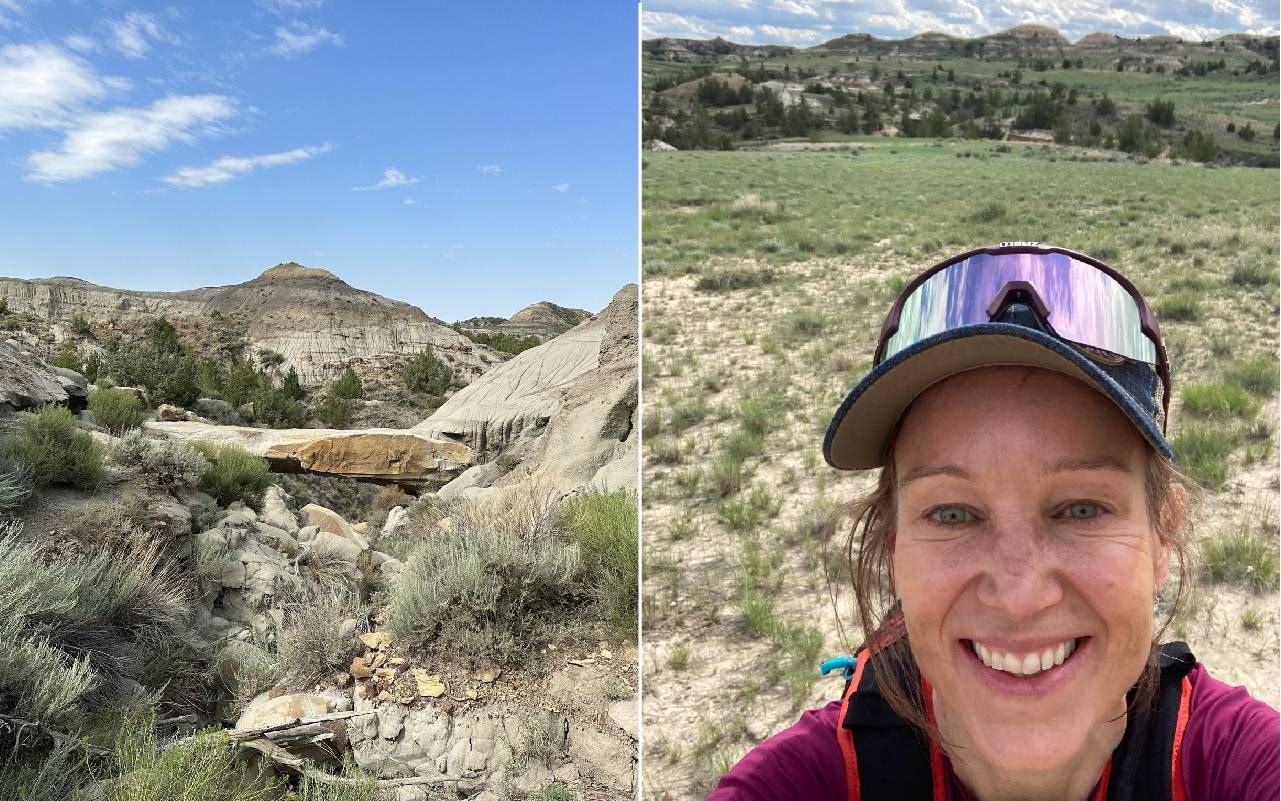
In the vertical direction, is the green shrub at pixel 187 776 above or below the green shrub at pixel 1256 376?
below

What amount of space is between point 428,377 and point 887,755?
30.4 m

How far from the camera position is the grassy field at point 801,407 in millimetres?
3053

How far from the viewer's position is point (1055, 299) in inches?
33.9

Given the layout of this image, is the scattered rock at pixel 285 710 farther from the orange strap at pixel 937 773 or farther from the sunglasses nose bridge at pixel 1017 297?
the sunglasses nose bridge at pixel 1017 297

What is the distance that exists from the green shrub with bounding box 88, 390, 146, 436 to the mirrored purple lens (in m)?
11.3

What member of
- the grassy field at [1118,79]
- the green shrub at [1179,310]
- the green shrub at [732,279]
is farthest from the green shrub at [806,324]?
the grassy field at [1118,79]

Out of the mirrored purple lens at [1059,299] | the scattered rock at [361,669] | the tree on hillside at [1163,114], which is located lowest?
the scattered rock at [361,669]

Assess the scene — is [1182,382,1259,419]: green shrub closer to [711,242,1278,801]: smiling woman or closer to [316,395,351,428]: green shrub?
[711,242,1278,801]: smiling woman

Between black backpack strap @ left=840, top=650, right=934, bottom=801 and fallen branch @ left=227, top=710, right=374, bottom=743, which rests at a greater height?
black backpack strap @ left=840, top=650, right=934, bottom=801

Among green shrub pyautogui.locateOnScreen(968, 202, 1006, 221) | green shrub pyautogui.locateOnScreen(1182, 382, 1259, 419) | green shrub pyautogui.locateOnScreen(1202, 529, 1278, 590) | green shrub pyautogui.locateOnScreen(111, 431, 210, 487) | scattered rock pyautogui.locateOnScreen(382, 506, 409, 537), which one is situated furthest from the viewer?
green shrub pyautogui.locateOnScreen(968, 202, 1006, 221)

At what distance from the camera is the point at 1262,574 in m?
3.29

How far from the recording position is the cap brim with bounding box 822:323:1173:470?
81 centimetres

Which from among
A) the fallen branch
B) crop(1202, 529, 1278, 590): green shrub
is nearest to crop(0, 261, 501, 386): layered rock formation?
the fallen branch

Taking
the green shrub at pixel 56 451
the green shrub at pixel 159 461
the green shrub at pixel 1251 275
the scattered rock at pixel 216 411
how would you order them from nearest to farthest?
the green shrub at pixel 56 451, the green shrub at pixel 159 461, the green shrub at pixel 1251 275, the scattered rock at pixel 216 411
